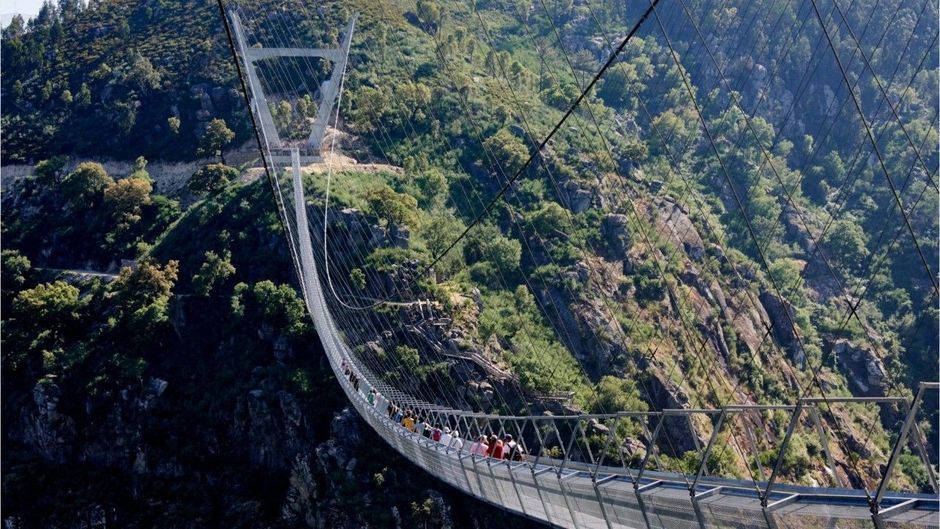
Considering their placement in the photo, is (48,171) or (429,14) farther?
(429,14)

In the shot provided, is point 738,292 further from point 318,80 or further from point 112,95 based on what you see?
point 112,95

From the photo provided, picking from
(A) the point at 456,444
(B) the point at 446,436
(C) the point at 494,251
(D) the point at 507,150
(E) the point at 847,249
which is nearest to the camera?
(A) the point at 456,444

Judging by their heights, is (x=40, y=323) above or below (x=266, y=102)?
below

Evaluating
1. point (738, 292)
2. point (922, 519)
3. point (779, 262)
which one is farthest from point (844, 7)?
point (922, 519)

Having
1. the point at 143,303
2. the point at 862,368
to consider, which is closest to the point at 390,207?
the point at 143,303

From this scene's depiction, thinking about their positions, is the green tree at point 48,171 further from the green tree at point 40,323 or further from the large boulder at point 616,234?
the large boulder at point 616,234

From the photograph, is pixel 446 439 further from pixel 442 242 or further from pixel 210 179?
pixel 210 179

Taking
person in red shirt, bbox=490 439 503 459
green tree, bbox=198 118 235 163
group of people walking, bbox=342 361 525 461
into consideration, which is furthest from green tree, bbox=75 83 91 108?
person in red shirt, bbox=490 439 503 459
